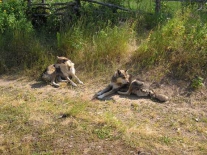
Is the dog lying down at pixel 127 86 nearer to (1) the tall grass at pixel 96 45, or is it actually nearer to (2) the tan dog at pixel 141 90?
(2) the tan dog at pixel 141 90

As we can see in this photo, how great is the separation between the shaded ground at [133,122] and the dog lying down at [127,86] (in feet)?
0.44

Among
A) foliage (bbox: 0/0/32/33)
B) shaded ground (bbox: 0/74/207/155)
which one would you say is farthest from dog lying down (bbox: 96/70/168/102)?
foliage (bbox: 0/0/32/33)

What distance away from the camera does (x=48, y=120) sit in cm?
567

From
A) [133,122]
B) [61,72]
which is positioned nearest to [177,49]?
[133,122]

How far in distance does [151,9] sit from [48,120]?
505cm

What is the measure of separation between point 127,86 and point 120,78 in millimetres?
253

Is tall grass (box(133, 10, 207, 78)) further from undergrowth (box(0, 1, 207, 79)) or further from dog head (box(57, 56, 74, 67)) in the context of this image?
dog head (box(57, 56, 74, 67))

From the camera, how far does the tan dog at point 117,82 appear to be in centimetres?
659

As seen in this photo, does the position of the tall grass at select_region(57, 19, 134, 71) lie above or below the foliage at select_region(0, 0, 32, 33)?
below

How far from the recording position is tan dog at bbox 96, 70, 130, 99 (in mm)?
6586

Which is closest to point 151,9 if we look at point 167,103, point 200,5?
point 200,5

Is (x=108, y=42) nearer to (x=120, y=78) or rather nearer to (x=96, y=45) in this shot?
(x=96, y=45)

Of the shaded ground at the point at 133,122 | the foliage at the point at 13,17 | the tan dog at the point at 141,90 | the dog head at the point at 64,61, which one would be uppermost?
the foliage at the point at 13,17

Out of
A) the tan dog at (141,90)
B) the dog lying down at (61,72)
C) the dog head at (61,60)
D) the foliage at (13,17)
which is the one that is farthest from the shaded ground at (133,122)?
the foliage at (13,17)
